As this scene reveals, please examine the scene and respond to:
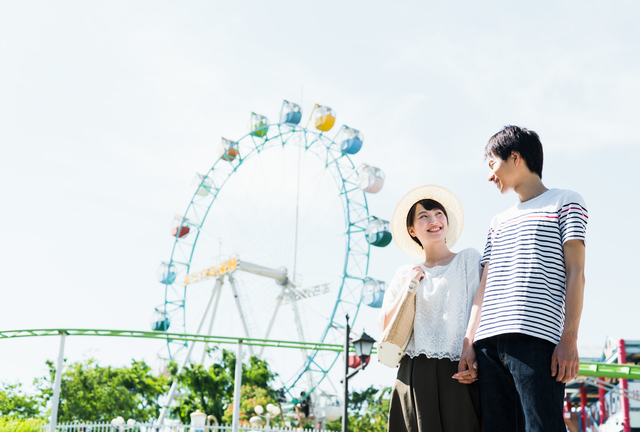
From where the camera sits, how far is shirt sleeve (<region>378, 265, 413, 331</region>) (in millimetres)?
2521

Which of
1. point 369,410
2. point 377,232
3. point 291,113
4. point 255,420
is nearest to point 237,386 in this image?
point 255,420

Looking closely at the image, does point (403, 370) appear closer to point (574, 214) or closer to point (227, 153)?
point (574, 214)

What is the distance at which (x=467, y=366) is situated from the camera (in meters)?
2.29

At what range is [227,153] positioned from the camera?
21.5m

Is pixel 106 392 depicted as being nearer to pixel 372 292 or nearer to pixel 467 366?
pixel 372 292

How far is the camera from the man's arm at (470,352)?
2.27m

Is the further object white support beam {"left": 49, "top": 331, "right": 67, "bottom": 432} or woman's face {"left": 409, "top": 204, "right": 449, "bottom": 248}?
white support beam {"left": 49, "top": 331, "right": 67, "bottom": 432}

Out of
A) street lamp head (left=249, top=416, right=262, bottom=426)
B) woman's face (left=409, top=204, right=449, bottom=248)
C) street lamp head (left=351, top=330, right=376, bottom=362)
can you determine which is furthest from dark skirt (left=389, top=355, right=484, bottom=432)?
street lamp head (left=249, top=416, right=262, bottom=426)

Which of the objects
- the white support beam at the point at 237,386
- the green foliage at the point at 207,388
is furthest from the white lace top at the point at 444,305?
the green foliage at the point at 207,388

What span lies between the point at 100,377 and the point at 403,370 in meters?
21.1

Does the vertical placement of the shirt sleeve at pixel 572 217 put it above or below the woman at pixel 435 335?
above

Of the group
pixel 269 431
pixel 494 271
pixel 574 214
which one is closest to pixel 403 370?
pixel 494 271

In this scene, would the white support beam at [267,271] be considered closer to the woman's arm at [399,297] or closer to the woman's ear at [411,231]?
the woman's ear at [411,231]

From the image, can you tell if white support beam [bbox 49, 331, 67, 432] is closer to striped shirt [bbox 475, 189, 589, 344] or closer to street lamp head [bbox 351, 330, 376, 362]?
street lamp head [bbox 351, 330, 376, 362]
